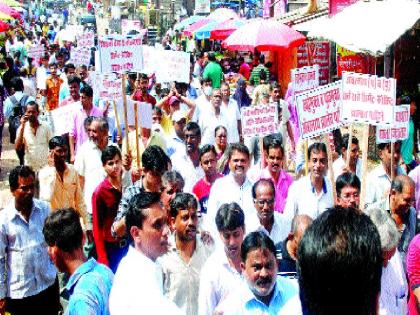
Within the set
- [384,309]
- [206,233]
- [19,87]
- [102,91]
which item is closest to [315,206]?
[206,233]

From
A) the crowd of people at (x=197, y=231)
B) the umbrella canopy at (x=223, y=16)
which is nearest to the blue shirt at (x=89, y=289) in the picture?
the crowd of people at (x=197, y=231)

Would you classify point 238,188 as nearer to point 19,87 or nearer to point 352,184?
point 352,184

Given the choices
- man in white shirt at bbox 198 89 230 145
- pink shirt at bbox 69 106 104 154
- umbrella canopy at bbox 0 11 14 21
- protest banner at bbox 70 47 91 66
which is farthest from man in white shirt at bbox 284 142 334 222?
umbrella canopy at bbox 0 11 14 21

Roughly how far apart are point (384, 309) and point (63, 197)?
3.44 metres

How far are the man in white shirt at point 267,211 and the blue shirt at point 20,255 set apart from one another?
5.29ft

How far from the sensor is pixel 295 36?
14.7m

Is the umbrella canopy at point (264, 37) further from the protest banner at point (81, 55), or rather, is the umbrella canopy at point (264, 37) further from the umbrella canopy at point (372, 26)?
the umbrella canopy at point (372, 26)

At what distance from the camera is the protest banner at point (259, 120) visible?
831 centimetres

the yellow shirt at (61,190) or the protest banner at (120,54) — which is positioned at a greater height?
the protest banner at (120,54)

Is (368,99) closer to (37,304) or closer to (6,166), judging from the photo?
(37,304)

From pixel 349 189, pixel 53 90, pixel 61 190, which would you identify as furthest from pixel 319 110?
pixel 53 90

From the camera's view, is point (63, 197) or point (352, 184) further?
point (63, 197)

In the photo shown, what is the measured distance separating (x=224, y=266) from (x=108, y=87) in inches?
201

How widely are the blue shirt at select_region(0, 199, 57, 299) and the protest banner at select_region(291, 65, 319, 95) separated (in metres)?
4.02
